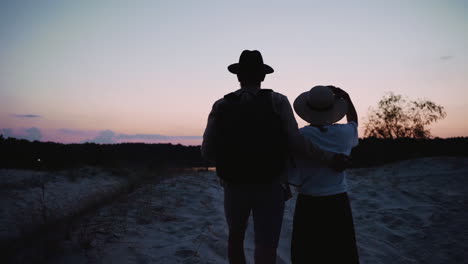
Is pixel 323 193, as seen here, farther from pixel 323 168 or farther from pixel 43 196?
pixel 43 196

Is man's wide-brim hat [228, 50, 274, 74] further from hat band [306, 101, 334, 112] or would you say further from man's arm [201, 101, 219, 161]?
hat band [306, 101, 334, 112]

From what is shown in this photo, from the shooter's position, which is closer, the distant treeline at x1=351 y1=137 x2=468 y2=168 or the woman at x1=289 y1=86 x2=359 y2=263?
the woman at x1=289 y1=86 x2=359 y2=263

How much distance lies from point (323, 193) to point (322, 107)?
0.65m

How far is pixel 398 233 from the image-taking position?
185 inches

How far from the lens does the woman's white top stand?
2.24 meters

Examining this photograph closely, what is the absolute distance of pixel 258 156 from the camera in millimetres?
2104

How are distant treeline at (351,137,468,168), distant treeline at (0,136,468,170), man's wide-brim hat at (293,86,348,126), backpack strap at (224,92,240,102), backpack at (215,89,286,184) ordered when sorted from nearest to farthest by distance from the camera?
backpack at (215,89,286,184), backpack strap at (224,92,240,102), man's wide-brim hat at (293,86,348,126), distant treeline at (351,137,468,168), distant treeline at (0,136,468,170)

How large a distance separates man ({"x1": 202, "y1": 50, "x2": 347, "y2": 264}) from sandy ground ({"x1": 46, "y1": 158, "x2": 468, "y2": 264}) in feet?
4.77

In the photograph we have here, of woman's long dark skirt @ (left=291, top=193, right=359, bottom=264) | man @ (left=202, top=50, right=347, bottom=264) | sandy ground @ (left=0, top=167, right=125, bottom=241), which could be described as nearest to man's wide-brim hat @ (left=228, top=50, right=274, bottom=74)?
man @ (left=202, top=50, right=347, bottom=264)

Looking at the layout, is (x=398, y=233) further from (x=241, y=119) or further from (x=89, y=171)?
(x=89, y=171)

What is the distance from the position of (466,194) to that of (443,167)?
6.16 m

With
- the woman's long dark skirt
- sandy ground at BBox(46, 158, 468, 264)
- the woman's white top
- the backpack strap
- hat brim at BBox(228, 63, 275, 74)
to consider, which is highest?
hat brim at BBox(228, 63, 275, 74)

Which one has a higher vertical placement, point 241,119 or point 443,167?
point 241,119

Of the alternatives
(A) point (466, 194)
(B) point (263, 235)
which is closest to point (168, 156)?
(A) point (466, 194)
